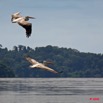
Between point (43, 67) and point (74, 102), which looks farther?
point (74, 102)

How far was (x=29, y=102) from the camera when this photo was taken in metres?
116

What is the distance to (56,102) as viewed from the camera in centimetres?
11369

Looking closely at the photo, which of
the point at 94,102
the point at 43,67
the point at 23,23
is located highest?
the point at 23,23

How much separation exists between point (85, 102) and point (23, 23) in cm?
9807

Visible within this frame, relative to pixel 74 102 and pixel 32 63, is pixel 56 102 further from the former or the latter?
pixel 32 63

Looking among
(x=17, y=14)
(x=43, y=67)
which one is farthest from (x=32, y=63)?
(x=17, y=14)

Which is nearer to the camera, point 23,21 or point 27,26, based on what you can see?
point 23,21

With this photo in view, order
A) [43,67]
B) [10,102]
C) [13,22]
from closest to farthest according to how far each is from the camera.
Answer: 1. [13,22]
2. [43,67]
3. [10,102]

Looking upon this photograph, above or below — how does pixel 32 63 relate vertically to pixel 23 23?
below

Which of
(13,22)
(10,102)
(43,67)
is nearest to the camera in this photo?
(13,22)

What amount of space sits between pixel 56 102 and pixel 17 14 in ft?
307

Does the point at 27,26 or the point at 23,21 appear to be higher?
the point at 23,21

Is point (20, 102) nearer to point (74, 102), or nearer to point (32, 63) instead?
point (74, 102)

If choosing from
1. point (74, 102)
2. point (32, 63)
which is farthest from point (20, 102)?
point (32, 63)
